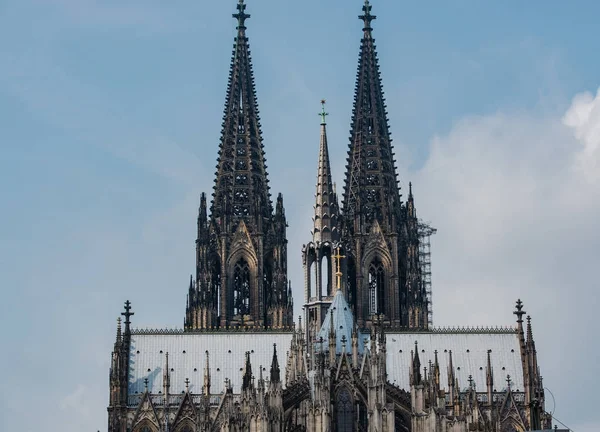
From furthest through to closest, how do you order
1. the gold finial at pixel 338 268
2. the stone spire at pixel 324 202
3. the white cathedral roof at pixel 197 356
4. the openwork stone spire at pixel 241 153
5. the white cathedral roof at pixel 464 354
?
the openwork stone spire at pixel 241 153, the stone spire at pixel 324 202, the white cathedral roof at pixel 464 354, the white cathedral roof at pixel 197 356, the gold finial at pixel 338 268

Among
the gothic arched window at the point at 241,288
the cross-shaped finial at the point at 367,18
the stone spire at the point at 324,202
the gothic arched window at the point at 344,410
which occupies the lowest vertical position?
the gothic arched window at the point at 344,410

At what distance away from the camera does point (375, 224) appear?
391ft

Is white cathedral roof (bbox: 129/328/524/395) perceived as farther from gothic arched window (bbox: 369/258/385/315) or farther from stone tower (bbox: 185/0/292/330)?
gothic arched window (bbox: 369/258/385/315)

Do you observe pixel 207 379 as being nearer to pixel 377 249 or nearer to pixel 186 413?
pixel 186 413

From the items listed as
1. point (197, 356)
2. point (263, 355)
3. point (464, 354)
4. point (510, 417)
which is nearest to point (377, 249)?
point (464, 354)

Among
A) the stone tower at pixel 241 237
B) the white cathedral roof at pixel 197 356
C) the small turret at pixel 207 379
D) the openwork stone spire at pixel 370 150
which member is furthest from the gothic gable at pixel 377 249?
the small turret at pixel 207 379

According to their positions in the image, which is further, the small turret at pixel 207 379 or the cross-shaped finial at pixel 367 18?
the cross-shaped finial at pixel 367 18

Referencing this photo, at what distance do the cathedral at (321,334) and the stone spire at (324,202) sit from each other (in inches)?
3.8

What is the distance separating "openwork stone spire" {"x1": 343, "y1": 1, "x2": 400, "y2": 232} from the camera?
12050cm

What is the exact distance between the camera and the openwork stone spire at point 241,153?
11906 centimetres

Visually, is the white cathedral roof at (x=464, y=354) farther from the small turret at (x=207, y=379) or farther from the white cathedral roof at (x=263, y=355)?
the small turret at (x=207, y=379)

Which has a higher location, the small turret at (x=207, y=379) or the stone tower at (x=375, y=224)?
the stone tower at (x=375, y=224)

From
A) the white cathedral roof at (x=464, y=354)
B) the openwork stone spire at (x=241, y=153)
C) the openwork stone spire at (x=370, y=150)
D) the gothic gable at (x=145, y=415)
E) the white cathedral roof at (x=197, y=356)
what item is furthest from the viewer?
the openwork stone spire at (x=370, y=150)

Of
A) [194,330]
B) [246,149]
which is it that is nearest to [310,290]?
[194,330]
